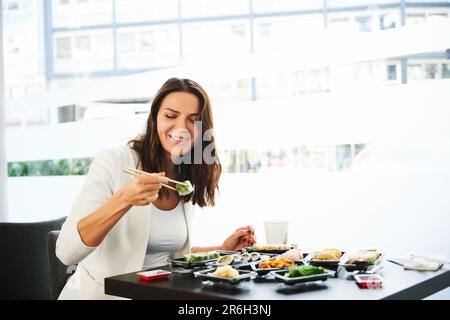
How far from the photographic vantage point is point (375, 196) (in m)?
2.80

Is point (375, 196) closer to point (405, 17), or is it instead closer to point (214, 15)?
point (405, 17)

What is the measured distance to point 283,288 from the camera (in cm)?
Result: 145

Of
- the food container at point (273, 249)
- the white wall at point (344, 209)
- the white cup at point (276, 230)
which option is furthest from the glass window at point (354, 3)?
the food container at point (273, 249)

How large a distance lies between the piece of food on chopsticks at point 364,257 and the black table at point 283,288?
0.05 metres

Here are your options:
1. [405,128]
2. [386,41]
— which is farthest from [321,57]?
[405,128]

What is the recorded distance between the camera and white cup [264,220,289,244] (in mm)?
2129

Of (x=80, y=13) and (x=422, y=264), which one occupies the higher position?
(x=80, y=13)

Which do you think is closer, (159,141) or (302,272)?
(302,272)

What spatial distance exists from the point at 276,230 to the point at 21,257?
1.52 metres

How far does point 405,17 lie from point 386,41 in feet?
0.52

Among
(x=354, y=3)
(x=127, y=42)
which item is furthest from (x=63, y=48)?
(x=354, y=3)

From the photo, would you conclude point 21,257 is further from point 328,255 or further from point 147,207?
point 328,255

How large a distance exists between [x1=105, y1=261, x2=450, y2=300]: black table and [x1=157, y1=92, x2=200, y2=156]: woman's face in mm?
551

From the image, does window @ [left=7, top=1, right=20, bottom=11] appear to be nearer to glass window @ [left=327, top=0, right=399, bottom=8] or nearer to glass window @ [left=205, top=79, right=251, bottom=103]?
glass window @ [left=205, top=79, right=251, bottom=103]
